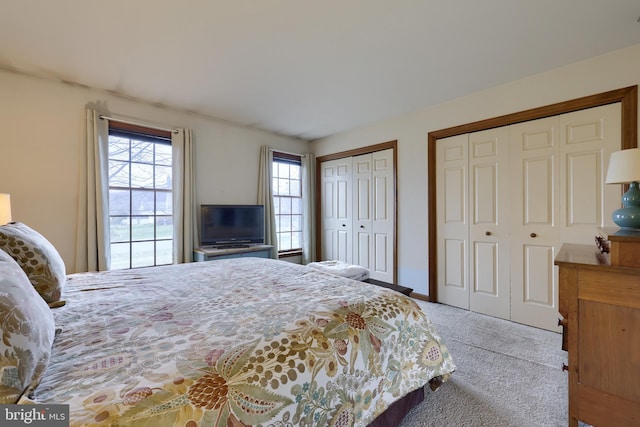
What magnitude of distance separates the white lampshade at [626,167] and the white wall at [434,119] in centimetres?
146

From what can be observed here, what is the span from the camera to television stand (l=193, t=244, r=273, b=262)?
11.1 feet

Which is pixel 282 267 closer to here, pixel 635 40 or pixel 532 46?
pixel 532 46

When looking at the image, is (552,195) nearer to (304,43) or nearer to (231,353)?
(304,43)

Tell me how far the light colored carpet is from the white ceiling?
251 centimetres

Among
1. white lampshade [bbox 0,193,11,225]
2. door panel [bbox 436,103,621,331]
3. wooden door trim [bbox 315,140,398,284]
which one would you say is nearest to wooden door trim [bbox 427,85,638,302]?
door panel [bbox 436,103,621,331]

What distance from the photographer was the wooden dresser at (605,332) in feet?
4.05

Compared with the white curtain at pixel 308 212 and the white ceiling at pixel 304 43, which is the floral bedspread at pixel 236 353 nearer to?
A: the white ceiling at pixel 304 43

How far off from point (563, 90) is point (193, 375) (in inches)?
141

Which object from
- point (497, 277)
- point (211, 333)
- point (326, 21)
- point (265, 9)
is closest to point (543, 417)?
point (497, 277)

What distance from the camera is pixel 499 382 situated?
1.81 meters

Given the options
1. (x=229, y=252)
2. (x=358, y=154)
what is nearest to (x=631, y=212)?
(x=358, y=154)

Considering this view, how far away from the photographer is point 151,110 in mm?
3379

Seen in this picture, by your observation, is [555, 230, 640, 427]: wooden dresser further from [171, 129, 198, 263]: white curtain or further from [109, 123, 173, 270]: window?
[109, 123, 173, 270]: window

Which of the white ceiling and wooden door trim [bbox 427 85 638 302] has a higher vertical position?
the white ceiling
